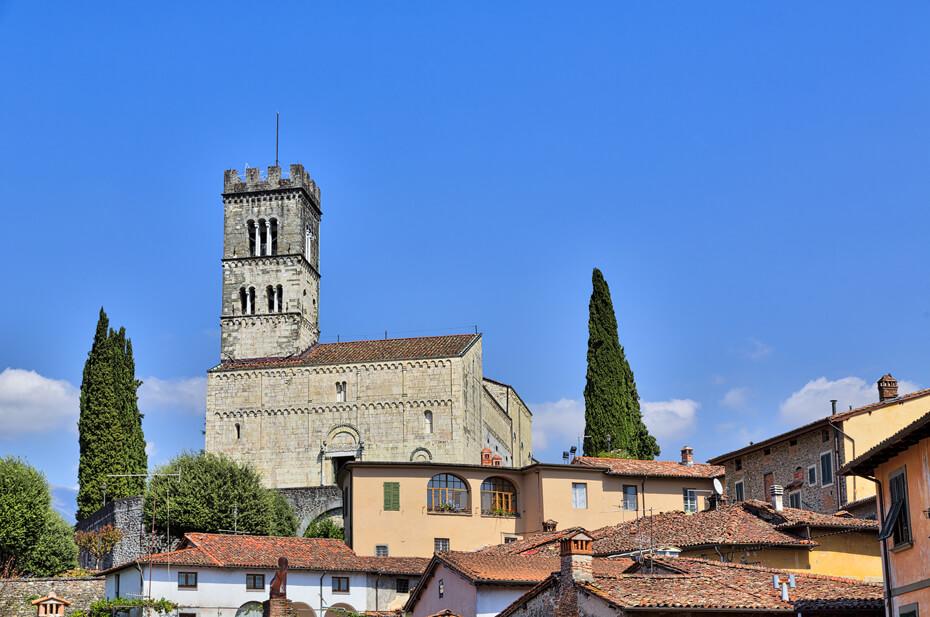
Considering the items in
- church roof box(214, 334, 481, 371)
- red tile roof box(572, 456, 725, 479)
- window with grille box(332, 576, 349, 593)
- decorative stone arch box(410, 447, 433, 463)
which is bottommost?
window with grille box(332, 576, 349, 593)

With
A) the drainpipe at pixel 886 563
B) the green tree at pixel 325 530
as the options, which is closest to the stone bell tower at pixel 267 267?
the green tree at pixel 325 530

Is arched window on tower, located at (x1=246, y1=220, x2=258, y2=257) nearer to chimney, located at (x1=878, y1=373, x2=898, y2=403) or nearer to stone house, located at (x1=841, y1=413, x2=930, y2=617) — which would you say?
chimney, located at (x1=878, y1=373, x2=898, y2=403)

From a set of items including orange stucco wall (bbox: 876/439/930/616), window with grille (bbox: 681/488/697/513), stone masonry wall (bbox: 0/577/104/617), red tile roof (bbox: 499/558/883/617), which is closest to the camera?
orange stucco wall (bbox: 876/439/930/616)

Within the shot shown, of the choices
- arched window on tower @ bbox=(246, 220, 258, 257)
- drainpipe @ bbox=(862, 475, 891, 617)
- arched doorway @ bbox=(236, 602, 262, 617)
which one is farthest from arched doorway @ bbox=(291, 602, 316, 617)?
arched window on tower @ bbox=(246, 220, 258, 257)

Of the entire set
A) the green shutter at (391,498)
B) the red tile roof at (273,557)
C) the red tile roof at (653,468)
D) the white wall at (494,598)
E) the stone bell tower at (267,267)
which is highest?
the stone bell tower at (267,267)

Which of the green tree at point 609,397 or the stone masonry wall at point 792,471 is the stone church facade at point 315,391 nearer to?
the green tree at point 609,397

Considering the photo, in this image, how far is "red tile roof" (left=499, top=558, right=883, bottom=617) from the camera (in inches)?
1030

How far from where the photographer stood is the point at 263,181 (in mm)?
100250

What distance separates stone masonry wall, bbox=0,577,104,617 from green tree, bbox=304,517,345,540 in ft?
62.6

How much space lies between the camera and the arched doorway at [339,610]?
4959 cm

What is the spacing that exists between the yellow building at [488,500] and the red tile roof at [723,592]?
26619mm

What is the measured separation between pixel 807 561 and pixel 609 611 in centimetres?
1468

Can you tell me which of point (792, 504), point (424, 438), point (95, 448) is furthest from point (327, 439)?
point (792, 504)

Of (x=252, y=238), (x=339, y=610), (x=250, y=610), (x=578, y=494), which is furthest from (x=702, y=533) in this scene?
(x=252, y=238)
